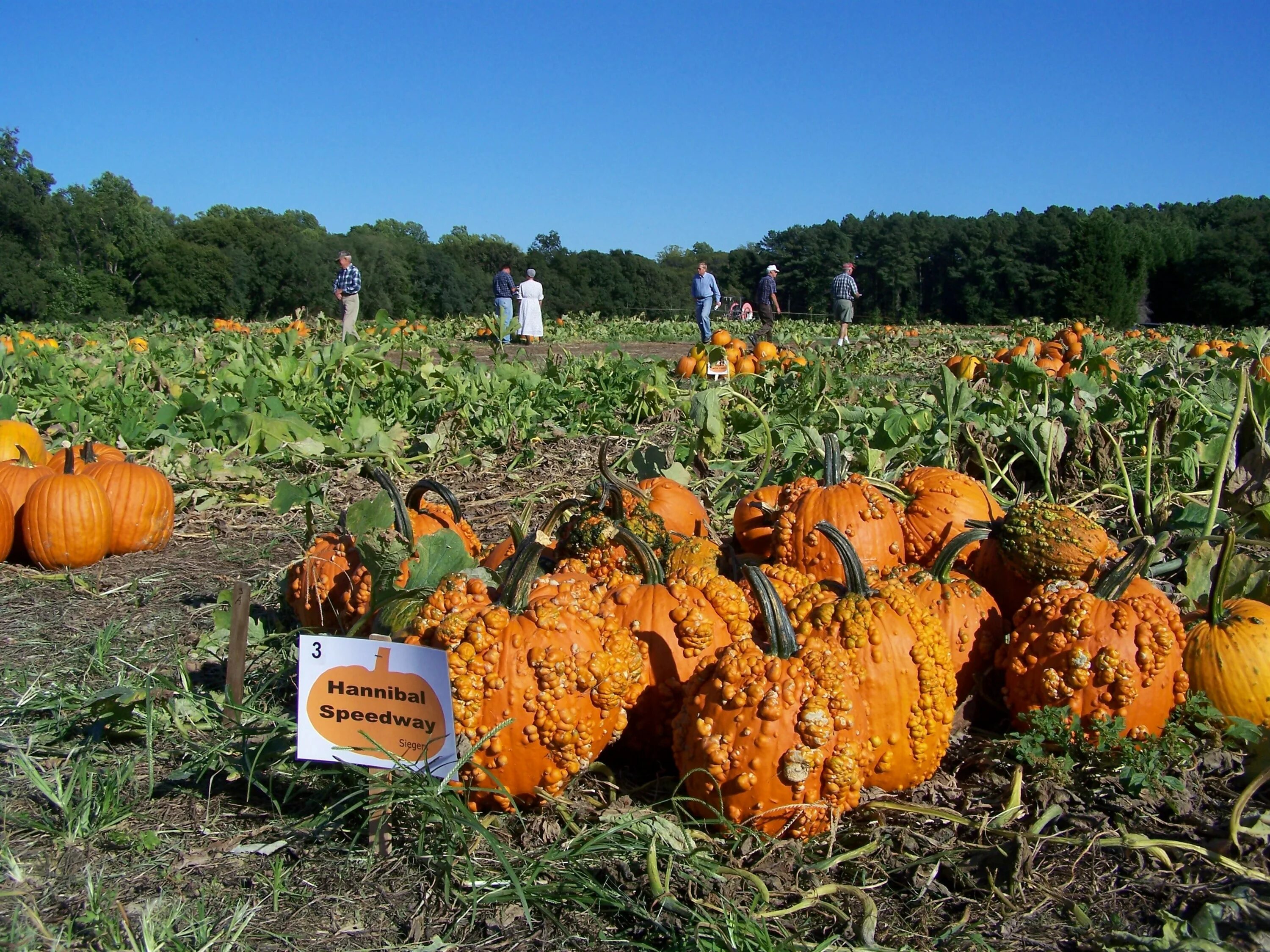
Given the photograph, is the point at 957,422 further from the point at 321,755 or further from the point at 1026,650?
the point at 321,755

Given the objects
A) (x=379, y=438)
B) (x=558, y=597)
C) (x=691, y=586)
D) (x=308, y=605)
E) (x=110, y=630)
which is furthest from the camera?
(x=379, y=438)

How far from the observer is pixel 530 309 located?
66.8ft

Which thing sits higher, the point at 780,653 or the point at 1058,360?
the point at 1058,360

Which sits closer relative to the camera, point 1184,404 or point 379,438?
point 1184,404

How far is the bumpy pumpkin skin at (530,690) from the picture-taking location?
6.77 feet

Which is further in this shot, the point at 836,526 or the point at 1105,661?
the point at 836,526

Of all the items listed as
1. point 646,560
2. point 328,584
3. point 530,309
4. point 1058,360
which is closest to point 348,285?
point 530,309

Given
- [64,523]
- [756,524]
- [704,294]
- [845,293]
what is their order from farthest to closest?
[845,293], [704,294], [64,523], [756,524]

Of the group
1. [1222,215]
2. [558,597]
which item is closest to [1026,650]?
[558,597]

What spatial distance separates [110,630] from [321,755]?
5.53 feet

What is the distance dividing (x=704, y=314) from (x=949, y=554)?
16304mm

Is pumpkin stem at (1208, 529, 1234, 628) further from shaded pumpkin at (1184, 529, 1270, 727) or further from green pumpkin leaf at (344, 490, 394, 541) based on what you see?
green pumpkin leaf at (344, 490, 394, 541)

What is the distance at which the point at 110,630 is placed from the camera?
3299 millimetres

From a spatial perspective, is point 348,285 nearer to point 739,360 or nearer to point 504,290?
point 504,290
